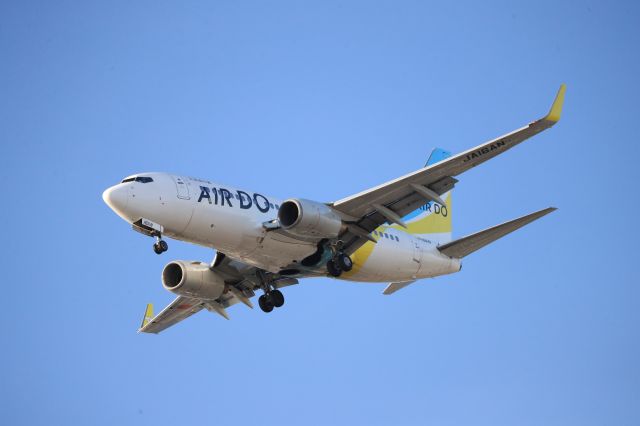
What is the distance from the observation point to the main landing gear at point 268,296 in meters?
41.8

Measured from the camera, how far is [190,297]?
140 feet

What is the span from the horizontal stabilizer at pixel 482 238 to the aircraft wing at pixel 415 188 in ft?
10.1

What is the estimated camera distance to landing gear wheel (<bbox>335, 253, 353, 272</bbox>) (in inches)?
1511

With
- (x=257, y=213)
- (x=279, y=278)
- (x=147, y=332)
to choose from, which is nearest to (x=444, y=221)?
(x=279, y=278)

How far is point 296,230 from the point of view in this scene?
118 ft

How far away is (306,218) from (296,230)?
1.97 ft

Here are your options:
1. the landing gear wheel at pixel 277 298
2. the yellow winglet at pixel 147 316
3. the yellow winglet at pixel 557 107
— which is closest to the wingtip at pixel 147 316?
the yellow winglet at pixel 147 316

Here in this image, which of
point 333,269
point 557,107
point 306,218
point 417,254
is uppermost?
point 557,107

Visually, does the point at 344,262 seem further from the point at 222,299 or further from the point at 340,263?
the point at 222,299

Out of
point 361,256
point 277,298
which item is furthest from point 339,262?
point 277,298

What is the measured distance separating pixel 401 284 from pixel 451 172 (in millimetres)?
8981

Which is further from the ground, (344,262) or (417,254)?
(417,254)

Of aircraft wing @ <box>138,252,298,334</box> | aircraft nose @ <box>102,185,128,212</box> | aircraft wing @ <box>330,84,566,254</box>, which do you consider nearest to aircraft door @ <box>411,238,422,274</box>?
aircraft wing @ <box>330,84,566,254</box>

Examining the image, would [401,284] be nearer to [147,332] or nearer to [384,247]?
[384,247]
